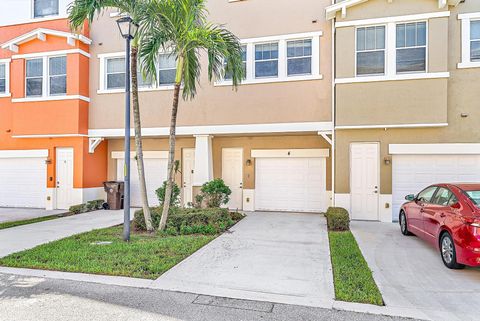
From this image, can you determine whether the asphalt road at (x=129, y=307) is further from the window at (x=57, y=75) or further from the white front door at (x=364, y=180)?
the window at (x=57, y=75)

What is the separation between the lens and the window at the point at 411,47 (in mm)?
9562

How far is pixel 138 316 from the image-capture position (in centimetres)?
400

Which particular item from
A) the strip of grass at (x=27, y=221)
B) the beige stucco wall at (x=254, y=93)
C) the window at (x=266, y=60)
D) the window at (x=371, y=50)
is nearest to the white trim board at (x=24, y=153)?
the beige stucco wall at (x=254, y=93)

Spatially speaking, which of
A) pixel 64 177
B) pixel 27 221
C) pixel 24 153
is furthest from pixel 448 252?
pixel 24 153

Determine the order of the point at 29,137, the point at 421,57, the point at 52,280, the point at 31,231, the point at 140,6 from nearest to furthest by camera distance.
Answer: the point at 52,280, the point at 140,6, the point at 31,231, the point at 421,57, the point at 29,137

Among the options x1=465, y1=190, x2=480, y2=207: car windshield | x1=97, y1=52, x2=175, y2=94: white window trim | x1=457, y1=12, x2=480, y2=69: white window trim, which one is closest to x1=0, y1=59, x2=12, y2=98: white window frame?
x1=97, y1=52, x2=175, y2=94: white window trim

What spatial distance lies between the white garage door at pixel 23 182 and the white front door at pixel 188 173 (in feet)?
19.8

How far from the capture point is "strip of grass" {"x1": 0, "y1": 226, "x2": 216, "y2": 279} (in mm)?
5539

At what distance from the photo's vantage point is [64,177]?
12.9 metres

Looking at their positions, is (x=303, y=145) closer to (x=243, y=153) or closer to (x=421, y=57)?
(x=243, y=153)

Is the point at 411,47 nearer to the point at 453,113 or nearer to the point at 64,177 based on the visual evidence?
the point at 453,113

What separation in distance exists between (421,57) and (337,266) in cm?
764

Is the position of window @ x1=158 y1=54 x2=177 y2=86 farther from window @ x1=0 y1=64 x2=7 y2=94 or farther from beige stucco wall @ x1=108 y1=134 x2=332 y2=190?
window @ x1=0 y1=64 x2=7 y2=94

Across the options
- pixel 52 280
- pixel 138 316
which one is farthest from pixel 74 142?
pixel 138 316
